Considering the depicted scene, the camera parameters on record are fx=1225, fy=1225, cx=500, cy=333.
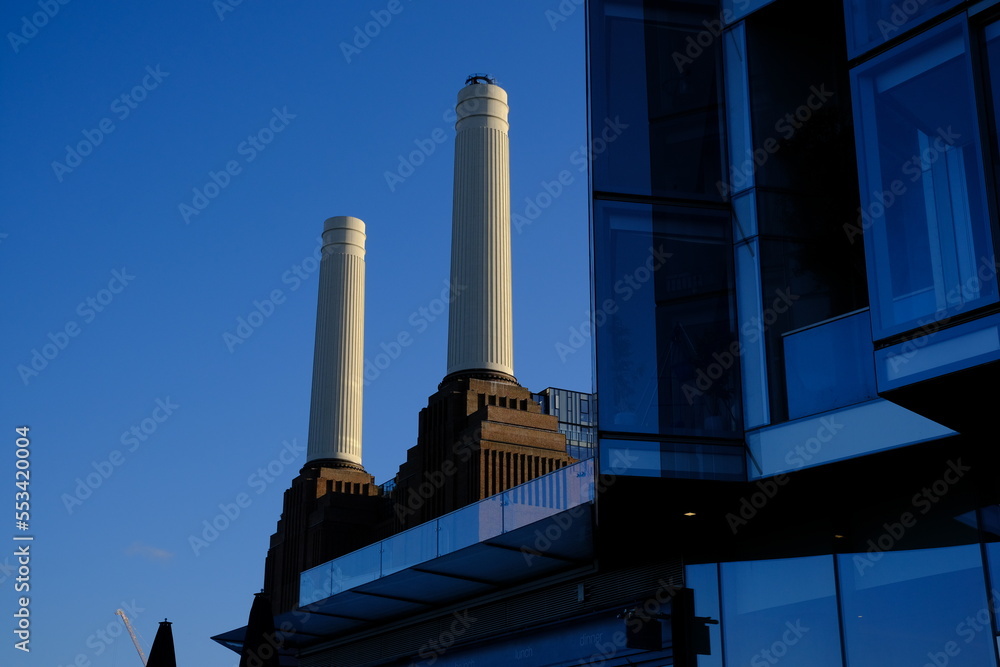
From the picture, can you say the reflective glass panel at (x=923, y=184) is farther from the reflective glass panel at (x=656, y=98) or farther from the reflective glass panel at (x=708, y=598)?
the reflective glass panel at (x=708, y=598)

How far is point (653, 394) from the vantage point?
17484 millimetres

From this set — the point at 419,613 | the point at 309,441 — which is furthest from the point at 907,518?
the point at 309,441

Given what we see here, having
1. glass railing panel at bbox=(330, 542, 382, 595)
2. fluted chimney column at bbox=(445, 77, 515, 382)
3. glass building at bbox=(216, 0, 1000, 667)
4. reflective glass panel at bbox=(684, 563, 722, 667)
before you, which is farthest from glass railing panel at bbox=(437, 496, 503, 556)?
fluted chimney column at bbox=(445, 77, 515, 382)

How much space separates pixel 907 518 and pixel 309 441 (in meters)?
37.2

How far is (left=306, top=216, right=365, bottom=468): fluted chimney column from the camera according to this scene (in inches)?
1994

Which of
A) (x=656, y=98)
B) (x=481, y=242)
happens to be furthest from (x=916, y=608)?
(x=481, y=242)

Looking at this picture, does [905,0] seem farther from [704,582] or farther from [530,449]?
[530,449]

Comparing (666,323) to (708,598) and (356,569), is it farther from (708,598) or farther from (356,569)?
(356,569)

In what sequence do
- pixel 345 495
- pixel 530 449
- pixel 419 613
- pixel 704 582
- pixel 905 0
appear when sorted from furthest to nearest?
pixel 345 495 < pixel 530 449 < pixel 419 613 < pixel 704 582 < pixel 905 0

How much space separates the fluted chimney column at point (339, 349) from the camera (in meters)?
50.7

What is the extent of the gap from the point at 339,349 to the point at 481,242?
11.5m

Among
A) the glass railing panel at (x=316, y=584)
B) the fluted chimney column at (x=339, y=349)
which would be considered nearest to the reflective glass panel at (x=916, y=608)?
the glass railing panel at (x=316, y=584)

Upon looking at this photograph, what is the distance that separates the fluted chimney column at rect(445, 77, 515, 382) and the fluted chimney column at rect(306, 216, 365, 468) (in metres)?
9.80

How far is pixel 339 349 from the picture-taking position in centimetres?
5253
